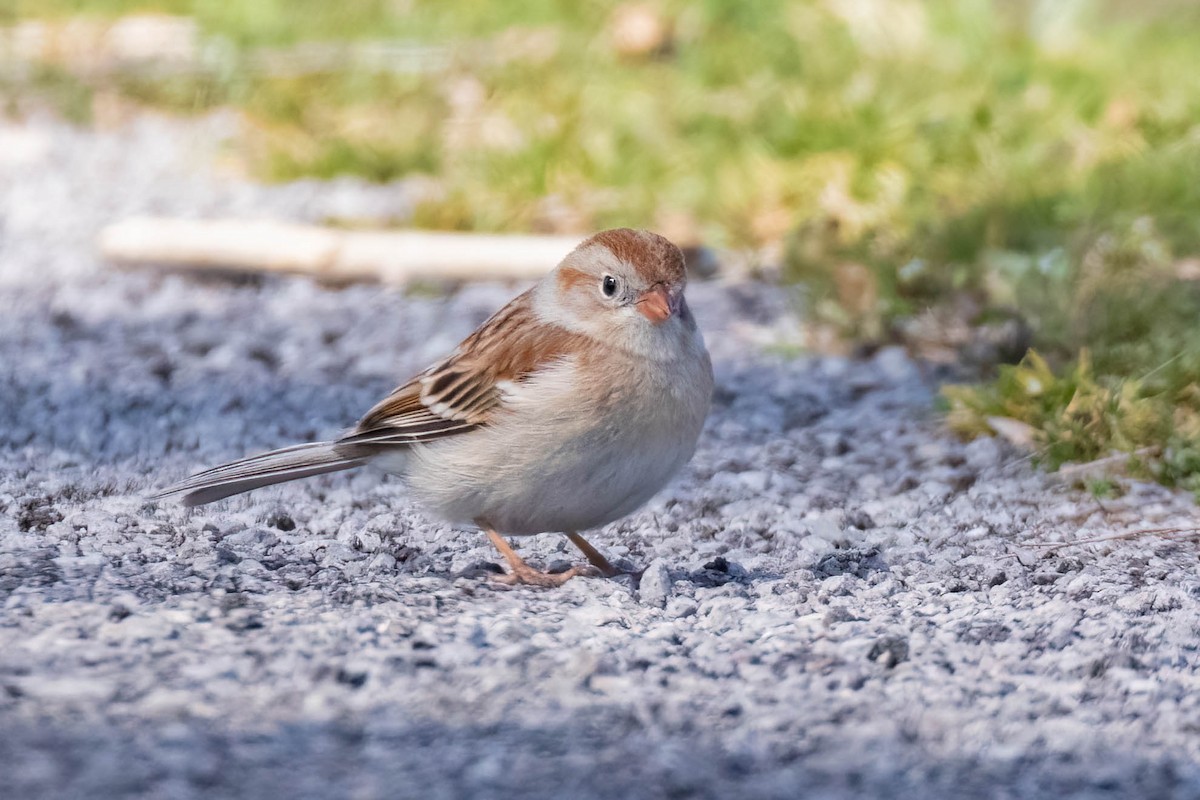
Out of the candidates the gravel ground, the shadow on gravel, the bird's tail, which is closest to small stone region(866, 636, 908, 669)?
the gravel ground

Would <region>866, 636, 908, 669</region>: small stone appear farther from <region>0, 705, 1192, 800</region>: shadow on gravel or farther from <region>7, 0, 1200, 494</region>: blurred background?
<region>7, 0, 1200, 494</region>: blurred background

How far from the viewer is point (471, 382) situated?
416 centimetres

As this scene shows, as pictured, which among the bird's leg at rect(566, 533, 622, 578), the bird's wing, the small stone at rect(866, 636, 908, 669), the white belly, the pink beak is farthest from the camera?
the bird's leg at rect(566, 533, 622, 578)

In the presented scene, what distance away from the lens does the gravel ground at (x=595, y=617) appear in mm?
2787

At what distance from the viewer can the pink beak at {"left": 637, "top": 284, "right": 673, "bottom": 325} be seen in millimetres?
3930

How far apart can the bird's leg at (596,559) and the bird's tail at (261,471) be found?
71 centimetres

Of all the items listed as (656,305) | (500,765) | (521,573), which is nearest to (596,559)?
(521,573)

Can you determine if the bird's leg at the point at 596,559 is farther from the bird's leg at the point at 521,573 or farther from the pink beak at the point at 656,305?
the pink beak at the point at 656,305

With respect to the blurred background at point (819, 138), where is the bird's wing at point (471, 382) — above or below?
below

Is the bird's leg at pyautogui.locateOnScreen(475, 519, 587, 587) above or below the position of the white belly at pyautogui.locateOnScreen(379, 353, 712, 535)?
below

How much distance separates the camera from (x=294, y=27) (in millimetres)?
11555

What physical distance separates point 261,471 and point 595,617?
3.90ft

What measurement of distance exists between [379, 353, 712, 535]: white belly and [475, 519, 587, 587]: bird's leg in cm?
9

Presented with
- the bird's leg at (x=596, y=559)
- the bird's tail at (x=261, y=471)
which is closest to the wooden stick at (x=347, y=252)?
the bird's tail at (x=261, y=471)
